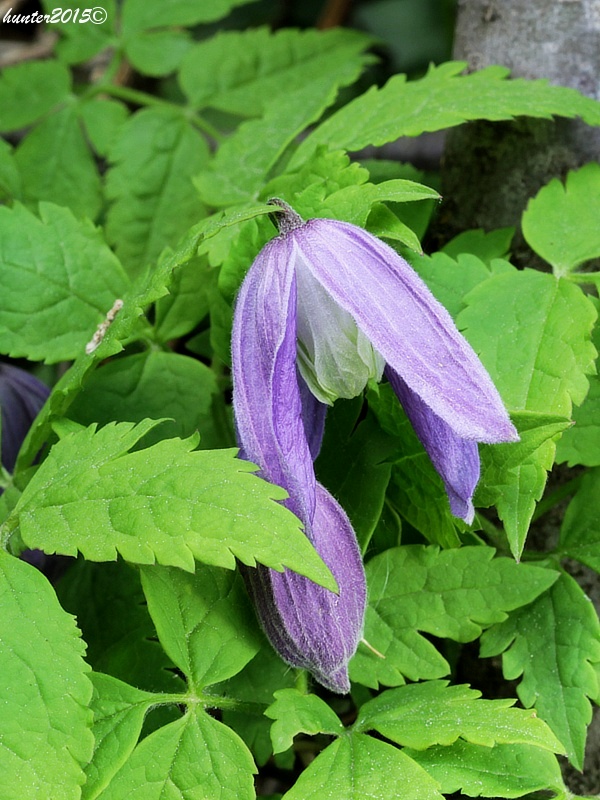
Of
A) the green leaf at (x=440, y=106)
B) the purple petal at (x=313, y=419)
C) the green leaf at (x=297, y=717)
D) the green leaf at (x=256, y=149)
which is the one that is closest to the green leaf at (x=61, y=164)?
the green leaf at (x=256, y=149)

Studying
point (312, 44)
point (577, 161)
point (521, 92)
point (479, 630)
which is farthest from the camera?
point (312, 44)

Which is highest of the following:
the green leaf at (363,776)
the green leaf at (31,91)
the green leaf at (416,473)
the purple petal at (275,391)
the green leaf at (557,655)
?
the green leaf at (31,91)

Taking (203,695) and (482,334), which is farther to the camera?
(482,334)

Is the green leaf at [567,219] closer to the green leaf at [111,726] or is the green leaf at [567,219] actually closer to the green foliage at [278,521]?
the green foliage at [278,521]

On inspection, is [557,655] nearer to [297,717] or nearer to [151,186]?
[297,717]

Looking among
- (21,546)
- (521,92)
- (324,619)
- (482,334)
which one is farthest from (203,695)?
(521,92)

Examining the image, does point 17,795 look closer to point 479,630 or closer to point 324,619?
point 324,619
